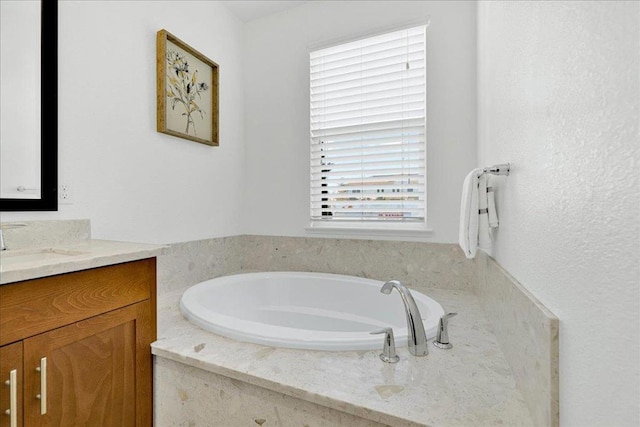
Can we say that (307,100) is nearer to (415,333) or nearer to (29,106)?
(29,106)

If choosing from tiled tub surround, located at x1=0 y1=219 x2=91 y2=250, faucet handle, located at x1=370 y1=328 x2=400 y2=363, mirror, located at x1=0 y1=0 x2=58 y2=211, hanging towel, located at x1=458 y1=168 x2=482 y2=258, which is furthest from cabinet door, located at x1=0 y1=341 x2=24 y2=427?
hanging towel, located at x1=458 y1=168 x2=482 y2=258

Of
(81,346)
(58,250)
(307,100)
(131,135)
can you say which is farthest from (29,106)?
(307,100)

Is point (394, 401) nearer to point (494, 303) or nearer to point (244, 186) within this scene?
point (494, 303)

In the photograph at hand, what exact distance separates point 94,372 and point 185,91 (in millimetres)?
1630

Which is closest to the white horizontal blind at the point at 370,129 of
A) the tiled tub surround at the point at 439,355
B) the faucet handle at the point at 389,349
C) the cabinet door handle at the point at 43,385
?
the tiled tub surround at the point at 439,355

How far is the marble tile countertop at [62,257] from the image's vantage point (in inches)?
31.9

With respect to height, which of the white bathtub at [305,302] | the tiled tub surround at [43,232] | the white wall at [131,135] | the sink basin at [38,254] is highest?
the white wall at [131,135]

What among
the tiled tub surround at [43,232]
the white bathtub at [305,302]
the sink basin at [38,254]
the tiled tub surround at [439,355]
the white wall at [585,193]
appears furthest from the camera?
the white bathtub at [305,302]

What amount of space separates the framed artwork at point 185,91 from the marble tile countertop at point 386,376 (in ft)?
4.12

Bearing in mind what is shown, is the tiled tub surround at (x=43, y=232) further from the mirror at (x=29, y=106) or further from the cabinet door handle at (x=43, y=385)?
the cabinet door handle at (x=43, y=385)

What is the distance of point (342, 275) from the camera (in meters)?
2.12

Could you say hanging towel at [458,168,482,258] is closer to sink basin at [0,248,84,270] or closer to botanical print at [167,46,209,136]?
sink basin at [0,248,84,270]

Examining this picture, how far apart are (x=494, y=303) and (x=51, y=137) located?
6.58 ft

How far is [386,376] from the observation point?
96 centimetres
